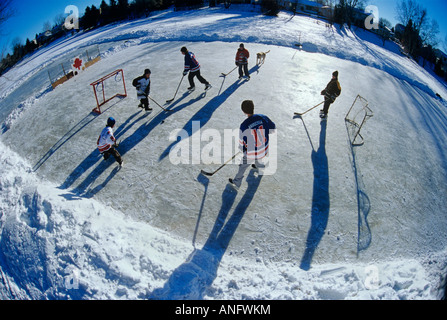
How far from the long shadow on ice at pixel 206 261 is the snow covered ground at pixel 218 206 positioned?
0.02 metres

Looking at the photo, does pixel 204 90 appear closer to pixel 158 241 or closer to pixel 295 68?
pixel 295 68

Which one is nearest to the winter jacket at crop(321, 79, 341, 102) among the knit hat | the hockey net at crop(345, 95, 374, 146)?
the hockey net at crop(345, 95, 374, 146)

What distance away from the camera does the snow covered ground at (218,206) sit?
9.89 ft

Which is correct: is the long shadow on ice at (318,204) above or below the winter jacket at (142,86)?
below

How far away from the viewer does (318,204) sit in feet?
13.7

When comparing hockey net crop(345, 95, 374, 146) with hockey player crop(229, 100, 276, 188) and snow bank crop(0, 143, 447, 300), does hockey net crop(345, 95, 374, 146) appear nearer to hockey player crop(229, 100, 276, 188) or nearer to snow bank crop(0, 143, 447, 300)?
hockey player crop(229, 100, 276, 188)

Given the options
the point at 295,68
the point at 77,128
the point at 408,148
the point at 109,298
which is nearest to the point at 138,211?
the point at 109,298

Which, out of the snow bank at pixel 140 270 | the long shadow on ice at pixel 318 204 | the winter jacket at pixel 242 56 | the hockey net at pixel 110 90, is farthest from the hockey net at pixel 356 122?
the hockey net at pixel 110 90

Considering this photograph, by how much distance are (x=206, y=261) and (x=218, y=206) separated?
104 centimetres

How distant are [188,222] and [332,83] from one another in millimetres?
5057

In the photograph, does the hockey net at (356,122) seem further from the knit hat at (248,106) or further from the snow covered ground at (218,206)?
the knit hat at (248,106)

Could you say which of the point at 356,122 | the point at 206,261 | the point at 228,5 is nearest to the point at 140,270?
the point at 206,261

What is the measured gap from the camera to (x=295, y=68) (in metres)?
9.48
